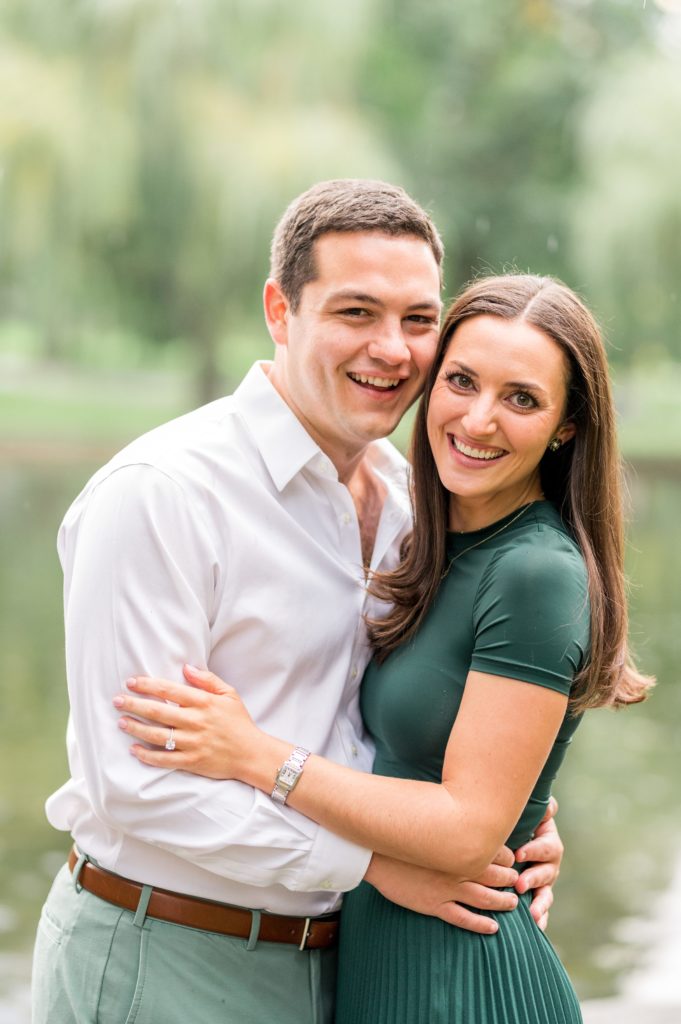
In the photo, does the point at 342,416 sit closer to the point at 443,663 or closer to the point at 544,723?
the point at 443,663

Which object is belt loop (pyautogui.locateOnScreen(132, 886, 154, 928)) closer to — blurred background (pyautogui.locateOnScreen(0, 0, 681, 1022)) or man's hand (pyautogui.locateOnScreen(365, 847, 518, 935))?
man's hand (pyautogui.locateOnScreen(365, 847, 518, 935))

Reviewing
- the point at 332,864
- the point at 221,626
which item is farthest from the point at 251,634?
the point at 332,864

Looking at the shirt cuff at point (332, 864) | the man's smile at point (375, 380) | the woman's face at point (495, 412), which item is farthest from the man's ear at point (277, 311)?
the shirt cuff at point (332, 864)

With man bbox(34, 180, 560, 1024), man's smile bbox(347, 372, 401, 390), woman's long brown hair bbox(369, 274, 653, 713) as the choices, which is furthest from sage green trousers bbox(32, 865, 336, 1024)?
man's smile bbox(347, 372, 401, 390)

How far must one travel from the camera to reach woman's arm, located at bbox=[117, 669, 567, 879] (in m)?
1.16

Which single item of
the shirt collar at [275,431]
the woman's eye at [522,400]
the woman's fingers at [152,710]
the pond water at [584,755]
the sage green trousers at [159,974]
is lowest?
the pond water at [584,755]

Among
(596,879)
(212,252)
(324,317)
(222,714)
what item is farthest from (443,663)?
(596,879)

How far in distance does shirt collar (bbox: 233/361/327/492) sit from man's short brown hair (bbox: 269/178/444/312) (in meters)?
0.11

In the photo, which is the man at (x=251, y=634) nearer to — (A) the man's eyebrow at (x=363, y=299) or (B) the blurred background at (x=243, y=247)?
(A) the man's eyebrow at (x=363, y=299)

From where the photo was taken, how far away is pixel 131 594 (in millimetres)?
1177

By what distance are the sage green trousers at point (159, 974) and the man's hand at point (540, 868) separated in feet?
0.84

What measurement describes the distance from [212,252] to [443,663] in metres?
3.80

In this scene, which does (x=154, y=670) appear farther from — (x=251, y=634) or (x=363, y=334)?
(x=363, y=334)

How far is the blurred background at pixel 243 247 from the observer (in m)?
4.70
